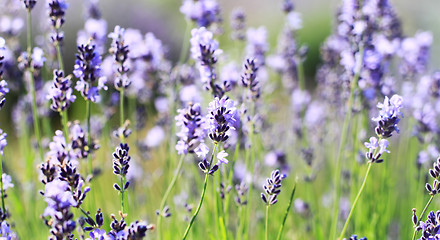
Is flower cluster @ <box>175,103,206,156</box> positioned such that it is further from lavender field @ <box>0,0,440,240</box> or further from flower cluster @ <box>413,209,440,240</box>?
flower cluster @ <box>413,209,440,240</box>

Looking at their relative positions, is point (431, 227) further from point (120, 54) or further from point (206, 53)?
point (120, 54)

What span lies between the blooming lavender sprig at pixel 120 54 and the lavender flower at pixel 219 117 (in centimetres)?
61

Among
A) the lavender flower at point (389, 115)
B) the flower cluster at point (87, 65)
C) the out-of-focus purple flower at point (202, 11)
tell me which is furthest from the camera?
the out-of-focus purple flower at point (202, 11)

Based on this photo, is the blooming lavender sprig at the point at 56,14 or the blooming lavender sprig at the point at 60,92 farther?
the blooming lavender sprig at the point at 56,14

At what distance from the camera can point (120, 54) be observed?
2.01m

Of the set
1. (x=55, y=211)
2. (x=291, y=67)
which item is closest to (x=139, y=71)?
(x=291, y=67)

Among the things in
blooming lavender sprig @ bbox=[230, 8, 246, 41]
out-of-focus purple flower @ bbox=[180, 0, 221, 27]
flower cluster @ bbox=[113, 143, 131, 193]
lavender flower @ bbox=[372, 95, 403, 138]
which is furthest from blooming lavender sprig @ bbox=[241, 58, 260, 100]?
blooming lavender sprig @ bbox=[230, 8, 246, 41]

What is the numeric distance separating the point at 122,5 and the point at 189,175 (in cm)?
848

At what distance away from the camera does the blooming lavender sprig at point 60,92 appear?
5.97 ft

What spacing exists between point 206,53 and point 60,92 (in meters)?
0.61

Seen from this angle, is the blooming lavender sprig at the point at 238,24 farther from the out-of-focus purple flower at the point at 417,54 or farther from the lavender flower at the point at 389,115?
the lavender flower at the point at 389,115

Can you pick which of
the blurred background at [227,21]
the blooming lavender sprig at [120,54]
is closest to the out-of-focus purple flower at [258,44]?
the blooming lavender sprig at [120,54]

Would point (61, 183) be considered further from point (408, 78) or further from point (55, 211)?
point (408, 78)

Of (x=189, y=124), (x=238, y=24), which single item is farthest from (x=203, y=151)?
(x=238, y=24)
